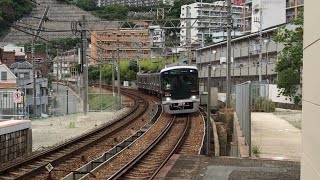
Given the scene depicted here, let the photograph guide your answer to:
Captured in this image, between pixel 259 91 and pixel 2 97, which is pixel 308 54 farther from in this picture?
pixel 259 91

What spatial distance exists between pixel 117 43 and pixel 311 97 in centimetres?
3424

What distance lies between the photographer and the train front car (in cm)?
2588

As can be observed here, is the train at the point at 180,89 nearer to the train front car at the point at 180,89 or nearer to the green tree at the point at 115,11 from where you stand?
the train front car at the point at 180,89

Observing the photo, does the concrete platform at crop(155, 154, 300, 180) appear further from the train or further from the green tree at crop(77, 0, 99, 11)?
the green tree at crop(77, 0, 99, 11)

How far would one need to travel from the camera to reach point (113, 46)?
54.6 m

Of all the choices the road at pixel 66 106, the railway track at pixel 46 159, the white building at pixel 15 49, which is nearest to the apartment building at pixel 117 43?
the road at pixel 66 106

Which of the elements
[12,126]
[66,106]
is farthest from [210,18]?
[66,106]

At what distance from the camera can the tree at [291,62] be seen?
85.6 ft

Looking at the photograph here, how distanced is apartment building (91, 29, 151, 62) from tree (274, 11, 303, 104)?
1300 centimetres

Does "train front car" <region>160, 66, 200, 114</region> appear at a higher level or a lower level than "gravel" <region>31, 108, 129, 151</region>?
higher

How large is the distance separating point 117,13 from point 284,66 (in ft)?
56.7

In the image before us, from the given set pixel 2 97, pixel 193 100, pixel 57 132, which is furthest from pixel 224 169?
pixel 2 97

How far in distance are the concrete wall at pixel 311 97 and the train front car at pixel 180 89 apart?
2157cm

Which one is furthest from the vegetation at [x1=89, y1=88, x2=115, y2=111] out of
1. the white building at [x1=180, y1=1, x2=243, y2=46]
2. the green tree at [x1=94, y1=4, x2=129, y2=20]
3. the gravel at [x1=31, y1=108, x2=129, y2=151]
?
the gravel at [x1=31, y1=108, x2=129, y2=151]
